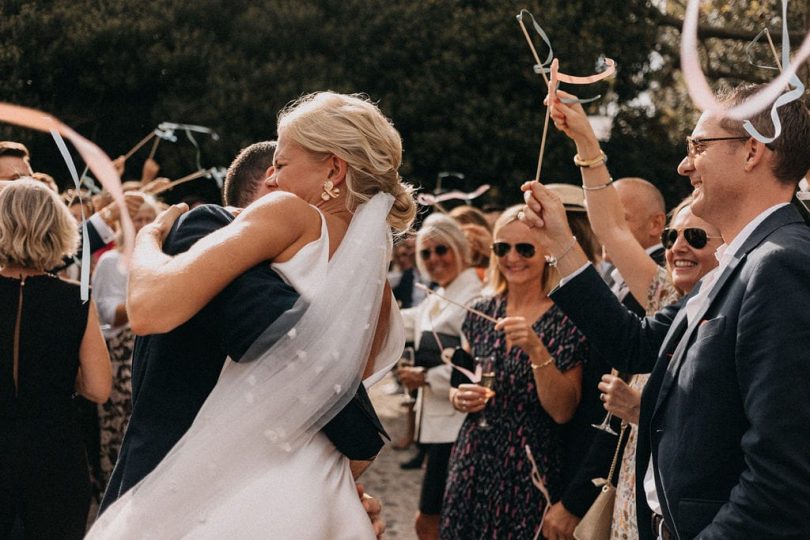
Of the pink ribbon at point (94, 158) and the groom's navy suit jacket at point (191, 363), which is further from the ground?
the pink ribbon at point (94, 158)

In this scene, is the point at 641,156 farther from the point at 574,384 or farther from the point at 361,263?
the point at 361,263

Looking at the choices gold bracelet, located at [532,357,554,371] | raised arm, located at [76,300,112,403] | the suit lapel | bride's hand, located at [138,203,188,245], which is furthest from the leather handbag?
raised arm, located at [76,300,112,403]

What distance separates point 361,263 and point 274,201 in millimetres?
279

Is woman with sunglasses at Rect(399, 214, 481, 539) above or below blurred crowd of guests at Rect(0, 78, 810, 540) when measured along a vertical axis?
below

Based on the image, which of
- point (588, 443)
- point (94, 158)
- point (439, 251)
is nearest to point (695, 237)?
point (588, 443)

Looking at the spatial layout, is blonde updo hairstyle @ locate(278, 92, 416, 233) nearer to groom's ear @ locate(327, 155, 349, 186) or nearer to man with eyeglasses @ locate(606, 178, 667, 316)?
groom's ear @ locate(327, 155, 349, 186)

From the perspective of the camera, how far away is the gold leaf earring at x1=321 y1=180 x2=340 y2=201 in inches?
89.3

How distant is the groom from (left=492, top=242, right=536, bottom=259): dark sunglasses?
2.22 meters

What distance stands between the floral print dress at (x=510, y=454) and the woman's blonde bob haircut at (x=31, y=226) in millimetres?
2020

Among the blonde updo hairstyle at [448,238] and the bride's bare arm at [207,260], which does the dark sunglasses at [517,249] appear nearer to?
the blonde updo hairstyle at [448,238]

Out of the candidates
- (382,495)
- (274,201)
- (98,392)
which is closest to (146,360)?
(274,201)

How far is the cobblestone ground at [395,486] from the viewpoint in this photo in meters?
6.56

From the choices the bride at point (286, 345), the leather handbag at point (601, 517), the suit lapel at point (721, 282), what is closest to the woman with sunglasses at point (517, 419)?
the leather handbag at point (601, 517)

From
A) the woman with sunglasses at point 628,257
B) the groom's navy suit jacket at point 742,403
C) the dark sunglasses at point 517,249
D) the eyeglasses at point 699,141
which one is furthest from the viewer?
the dark sunglasses at point 517,249
